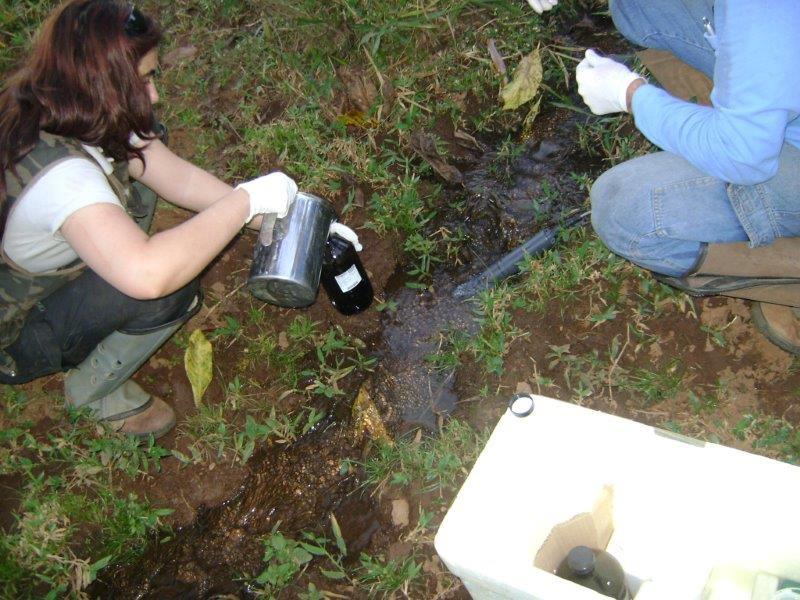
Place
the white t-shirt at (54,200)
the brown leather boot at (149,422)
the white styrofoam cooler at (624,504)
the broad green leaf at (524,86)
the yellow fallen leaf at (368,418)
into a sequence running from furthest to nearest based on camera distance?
the broad green leaf at (524,86)
the brown leather boot at (149,422)
the yellow fallen leaf at (368,418)
the white t-shirt at (54,200)
the white styrofoam cooler at (624,504)

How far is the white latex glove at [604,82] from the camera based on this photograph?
A: 2074mm

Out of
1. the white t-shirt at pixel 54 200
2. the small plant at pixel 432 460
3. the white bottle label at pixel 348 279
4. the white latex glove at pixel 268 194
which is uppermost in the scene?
the white t-shirt at pixel 54 200

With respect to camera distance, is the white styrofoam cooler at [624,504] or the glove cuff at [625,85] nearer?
the white styrofoam cooler at [624,504]

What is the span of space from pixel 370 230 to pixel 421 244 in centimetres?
27

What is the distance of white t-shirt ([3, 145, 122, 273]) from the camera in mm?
1748

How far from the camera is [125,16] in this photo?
Answer: 1.83 m

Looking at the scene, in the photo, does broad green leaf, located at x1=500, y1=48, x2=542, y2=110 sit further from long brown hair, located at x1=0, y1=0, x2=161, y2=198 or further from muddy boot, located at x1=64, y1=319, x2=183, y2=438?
muddy boot, located at x1=64, y1=319, x2=183, y2=438

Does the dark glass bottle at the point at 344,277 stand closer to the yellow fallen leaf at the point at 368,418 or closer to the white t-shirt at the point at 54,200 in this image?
the yellow fallen leaf at the point at 368,418

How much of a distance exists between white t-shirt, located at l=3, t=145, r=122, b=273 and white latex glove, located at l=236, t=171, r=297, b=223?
451mm

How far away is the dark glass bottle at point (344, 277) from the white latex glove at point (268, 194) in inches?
9.5

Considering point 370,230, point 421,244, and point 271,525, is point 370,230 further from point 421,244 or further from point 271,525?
point 271,525

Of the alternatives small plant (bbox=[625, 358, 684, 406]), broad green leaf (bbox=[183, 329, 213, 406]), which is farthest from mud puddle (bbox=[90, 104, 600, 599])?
small plant (bbox=[625, 358, 684, 406])

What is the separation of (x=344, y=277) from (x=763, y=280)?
1.38 meters

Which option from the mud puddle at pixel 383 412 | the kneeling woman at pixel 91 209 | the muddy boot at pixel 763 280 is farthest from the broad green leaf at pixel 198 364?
the muddy boot at pixel 763 280
